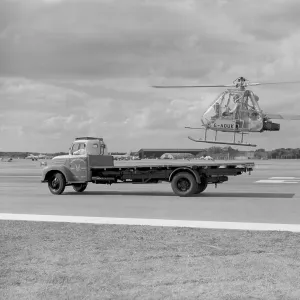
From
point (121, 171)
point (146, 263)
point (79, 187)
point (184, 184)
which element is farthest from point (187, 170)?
point (146, 263)

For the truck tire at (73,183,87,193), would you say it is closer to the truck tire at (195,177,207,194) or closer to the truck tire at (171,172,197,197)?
the truck tire at (171,172,197,197)

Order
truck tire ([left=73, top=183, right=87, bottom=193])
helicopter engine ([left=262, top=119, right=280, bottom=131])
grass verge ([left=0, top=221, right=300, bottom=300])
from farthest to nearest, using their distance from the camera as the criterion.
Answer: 1. helicopter engine ([left=262, top=119, right=280, bottom=131])
2. truck tire ([left=73, top=183, right=87, bottom=193])
3. grass verge ([left=0, top=221, right=300, bottom=300])

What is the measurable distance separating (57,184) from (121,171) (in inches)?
120

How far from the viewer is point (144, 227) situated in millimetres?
11609

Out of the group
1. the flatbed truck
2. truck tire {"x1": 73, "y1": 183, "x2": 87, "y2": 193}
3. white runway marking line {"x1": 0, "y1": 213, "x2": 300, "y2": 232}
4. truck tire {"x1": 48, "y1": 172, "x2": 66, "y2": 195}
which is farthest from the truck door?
white runway marking line {"x1": 0, "y1": 213, "x2": 300, "y2": 232}

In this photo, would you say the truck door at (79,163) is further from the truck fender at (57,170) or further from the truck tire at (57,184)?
the truck tire at (57,184)

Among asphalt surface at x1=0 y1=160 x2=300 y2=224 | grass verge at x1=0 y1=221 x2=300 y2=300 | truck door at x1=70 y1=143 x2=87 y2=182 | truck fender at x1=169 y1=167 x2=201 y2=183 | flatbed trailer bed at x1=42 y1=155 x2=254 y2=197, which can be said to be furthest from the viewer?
truck door at x1=70 y1=143 x2=87 y2=182

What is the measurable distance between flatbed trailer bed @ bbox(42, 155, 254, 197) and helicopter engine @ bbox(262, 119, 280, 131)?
61.0 ft

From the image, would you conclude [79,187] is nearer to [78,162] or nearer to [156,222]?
[78,162]

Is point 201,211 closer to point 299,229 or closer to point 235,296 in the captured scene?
point 299,229

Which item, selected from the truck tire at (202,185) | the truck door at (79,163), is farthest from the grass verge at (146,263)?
the truck door at (79,163)

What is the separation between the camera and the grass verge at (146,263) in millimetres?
6191

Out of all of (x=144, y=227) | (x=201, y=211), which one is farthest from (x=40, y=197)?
(x=144, y=227)

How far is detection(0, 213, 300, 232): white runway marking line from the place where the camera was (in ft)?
38.8
